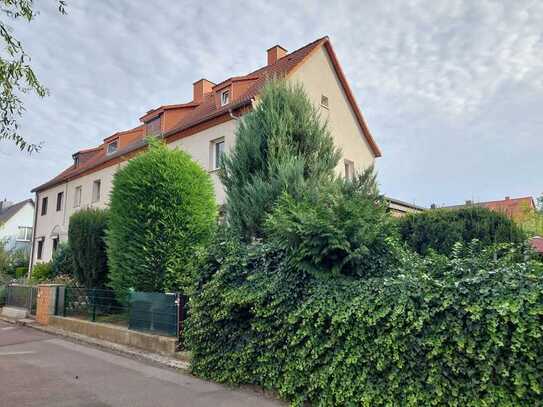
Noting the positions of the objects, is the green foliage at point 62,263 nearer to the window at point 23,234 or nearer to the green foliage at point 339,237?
the green foliage at point 339,237

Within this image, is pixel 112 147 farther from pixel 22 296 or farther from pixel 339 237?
pixel 339 237

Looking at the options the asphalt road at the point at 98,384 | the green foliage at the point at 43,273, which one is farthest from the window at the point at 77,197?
the asphalt road at the point at 98,384

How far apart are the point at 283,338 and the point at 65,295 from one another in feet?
29.1

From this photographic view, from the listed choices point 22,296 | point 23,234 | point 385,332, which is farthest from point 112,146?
point 23,234

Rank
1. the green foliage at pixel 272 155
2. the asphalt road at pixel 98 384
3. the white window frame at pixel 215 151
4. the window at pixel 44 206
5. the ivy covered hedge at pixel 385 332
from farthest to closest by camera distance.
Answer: the window at pixel 44 206 → the white window frame at pixel 215 151 → the green foliage at pixel 272 155 → the asphalt road at pixel 98 384 → the ivy covered hedge at pixel 385 332

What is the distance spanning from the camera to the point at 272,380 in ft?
17.7

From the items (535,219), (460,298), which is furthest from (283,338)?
(535,219)

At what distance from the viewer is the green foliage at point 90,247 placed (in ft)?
38.6

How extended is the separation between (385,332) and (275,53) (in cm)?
1721

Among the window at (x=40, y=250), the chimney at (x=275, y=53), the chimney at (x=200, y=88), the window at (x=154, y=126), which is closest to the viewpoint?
the chimney at (x=275, y=53)

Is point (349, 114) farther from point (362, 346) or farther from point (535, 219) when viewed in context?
point (362, 346)

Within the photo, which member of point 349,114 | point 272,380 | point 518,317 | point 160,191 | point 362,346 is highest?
point 349,114

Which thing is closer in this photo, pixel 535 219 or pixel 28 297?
pixel 28 297

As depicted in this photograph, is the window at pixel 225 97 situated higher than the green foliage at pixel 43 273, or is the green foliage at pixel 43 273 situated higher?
the window at pixel 225 97
